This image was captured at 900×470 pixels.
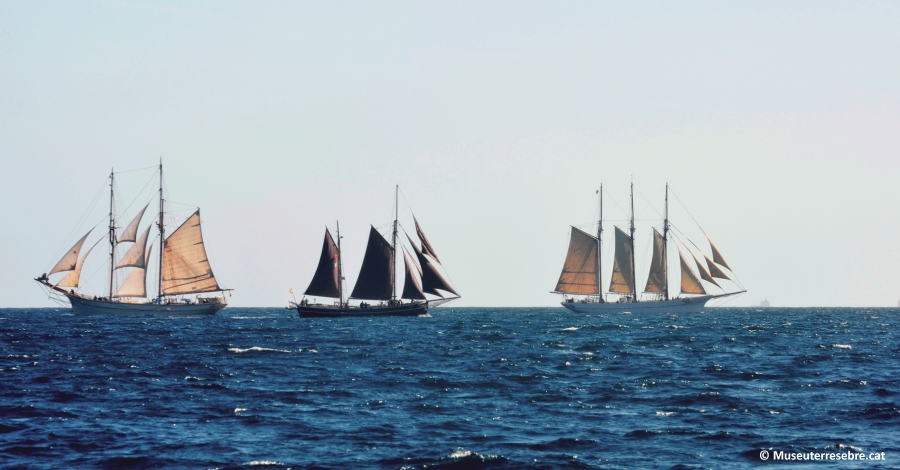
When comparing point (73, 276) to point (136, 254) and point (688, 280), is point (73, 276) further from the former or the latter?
point (688, 280)

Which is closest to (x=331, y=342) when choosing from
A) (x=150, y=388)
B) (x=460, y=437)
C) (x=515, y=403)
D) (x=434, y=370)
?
(x=434, y=370)

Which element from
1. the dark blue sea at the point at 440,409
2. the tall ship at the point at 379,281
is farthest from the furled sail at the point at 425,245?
the dark blue sea at the point at 440,409

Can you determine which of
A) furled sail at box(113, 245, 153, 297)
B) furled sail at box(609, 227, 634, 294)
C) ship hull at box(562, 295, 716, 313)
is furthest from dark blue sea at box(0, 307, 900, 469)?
furled sail at box(609, 227, 634, 294)

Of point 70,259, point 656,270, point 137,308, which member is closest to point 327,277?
point 137,308

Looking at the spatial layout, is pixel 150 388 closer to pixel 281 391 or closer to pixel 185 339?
pixel 281 391

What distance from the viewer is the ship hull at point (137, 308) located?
412 feet

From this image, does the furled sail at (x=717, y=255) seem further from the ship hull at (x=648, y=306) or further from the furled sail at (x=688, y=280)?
the ship hull at (x=648, y=306)

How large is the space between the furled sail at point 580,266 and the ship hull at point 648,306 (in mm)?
3158

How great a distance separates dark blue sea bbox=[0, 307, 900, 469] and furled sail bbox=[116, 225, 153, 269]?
72055 mm

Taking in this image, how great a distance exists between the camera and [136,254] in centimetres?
12219

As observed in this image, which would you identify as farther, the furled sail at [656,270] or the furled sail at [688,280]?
the furled sail at [656,270]

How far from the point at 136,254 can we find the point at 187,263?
6.90 metres

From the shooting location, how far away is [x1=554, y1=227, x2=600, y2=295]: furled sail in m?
146

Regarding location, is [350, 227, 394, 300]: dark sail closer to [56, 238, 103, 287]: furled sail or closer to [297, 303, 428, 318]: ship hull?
[297, 303, 428, 318]: ship hull
